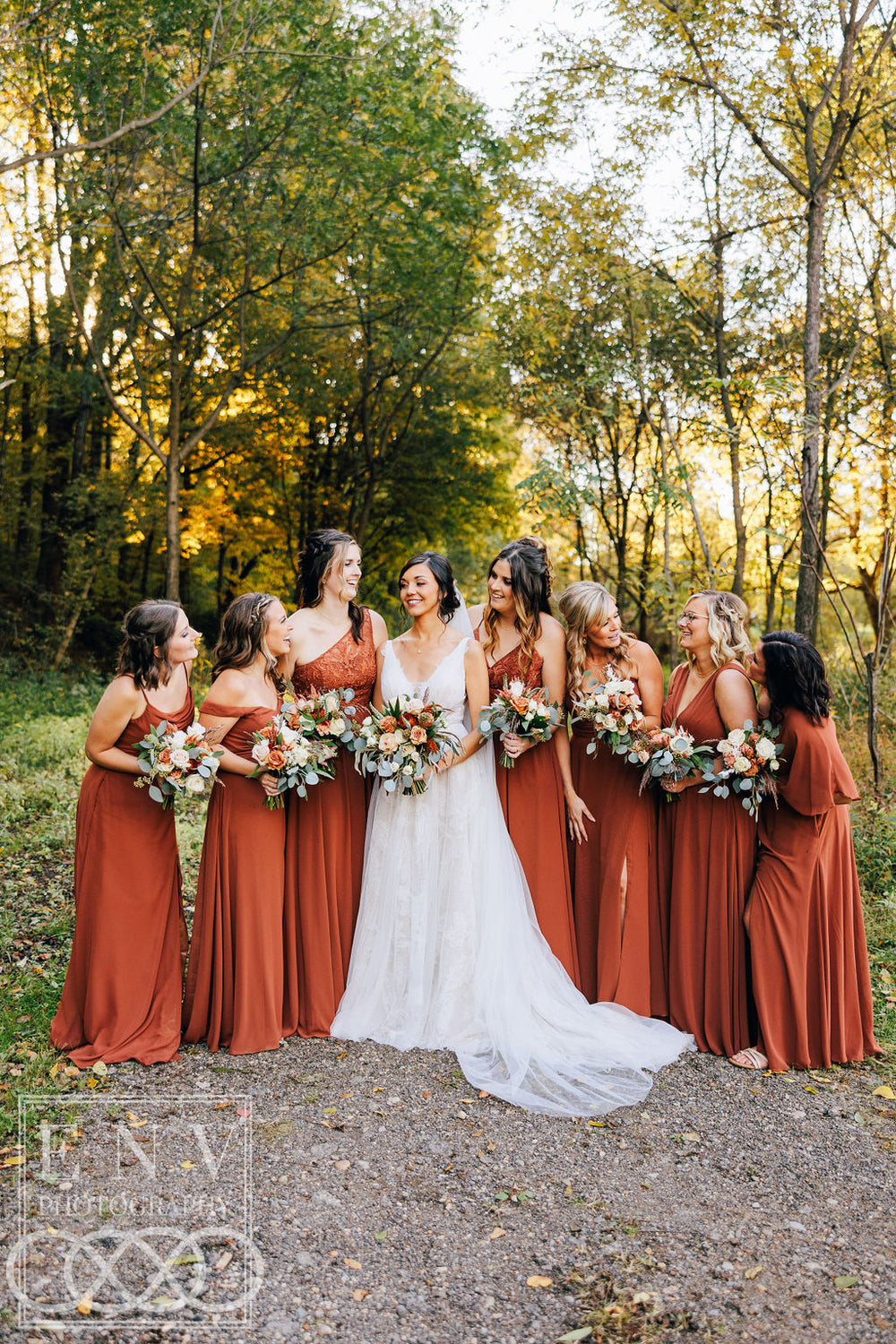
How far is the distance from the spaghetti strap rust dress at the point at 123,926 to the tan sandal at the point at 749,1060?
115 inches

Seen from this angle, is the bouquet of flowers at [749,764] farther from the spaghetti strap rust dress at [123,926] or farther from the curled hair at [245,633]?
the spaghetti strap rust dress at [123,926]

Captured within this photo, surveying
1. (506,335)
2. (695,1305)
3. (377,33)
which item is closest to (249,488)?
(506,335)

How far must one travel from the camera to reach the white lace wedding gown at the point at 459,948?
16.6ft

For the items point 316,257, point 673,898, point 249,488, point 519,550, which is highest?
point 316,257

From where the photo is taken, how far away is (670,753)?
16.8 ft

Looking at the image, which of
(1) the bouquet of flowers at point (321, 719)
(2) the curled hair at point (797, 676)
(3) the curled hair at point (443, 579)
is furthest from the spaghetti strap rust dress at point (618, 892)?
(1) the bouquet of flowers at point (321, 719)

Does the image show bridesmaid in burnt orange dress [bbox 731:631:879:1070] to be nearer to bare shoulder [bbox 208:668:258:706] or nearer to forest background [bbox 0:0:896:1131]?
forest background [bbox 0:0:896:1131]

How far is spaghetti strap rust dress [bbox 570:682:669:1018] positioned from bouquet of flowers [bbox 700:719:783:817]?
0.59 m

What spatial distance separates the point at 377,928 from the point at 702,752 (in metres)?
2.05

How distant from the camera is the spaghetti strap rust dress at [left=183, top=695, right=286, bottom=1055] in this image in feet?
16.6

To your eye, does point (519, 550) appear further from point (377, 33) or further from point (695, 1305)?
point (377, 33)

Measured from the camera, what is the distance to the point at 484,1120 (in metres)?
4.43

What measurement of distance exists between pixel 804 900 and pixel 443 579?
260cm

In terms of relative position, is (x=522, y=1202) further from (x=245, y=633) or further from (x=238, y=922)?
(x=245, y=633)
